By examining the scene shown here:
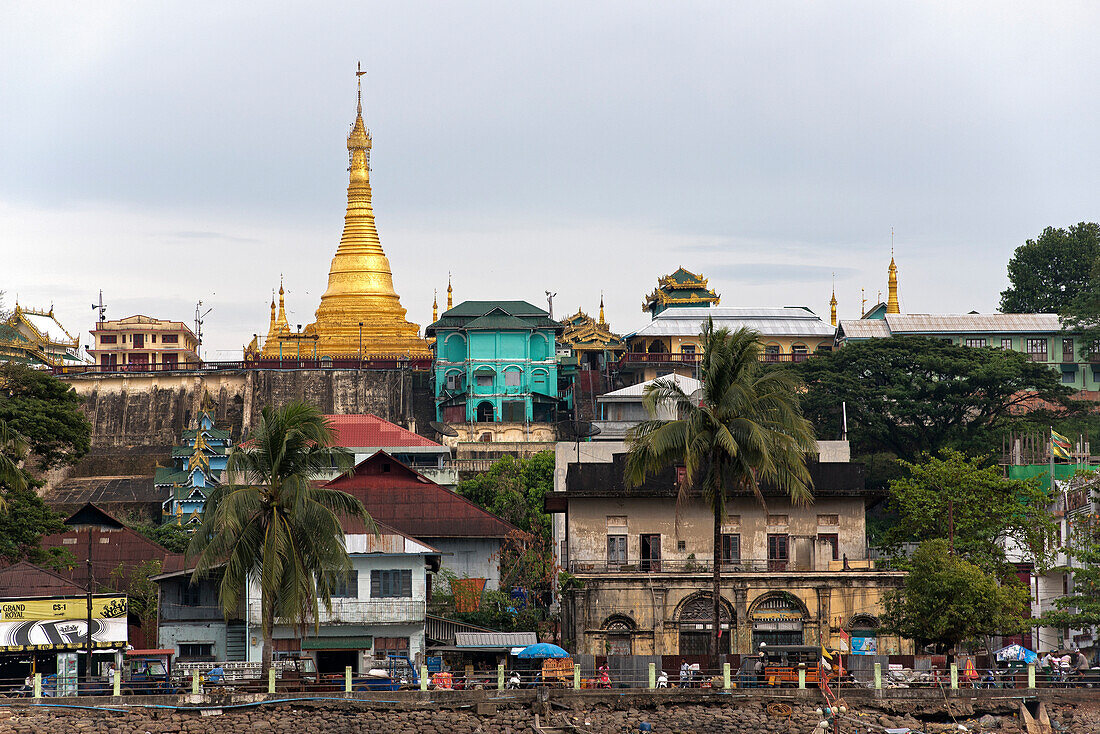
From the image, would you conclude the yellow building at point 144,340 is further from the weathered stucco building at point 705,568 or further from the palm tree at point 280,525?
the palm tree at point 280,525

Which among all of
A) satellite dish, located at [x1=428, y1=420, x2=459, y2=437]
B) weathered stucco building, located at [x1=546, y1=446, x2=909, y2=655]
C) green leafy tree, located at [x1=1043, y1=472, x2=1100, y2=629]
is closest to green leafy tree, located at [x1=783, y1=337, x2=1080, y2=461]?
satellite dish, located at [x1=428, y1=420, x2=459, y2=437]

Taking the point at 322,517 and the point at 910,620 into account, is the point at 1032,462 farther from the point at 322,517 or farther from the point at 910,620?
the point at 322,517

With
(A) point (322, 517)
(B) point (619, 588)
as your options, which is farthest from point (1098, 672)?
(A) point (322, 517)

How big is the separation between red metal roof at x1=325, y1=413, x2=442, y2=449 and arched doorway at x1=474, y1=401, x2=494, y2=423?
11.1 meters

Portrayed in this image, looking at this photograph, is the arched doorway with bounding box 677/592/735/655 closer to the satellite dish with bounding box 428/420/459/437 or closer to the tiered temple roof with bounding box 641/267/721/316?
the satellite dish with bounding box 428/420/459/437

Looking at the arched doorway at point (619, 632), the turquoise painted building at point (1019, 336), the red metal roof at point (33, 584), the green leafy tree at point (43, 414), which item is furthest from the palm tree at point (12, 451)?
the turquoise painted building at point (1019, 336)

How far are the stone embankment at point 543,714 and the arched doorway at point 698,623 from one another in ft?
36.0

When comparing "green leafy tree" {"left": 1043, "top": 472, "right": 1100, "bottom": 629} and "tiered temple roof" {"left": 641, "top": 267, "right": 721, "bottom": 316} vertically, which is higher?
"tiered temple roof" {"left": 641, "top": 267, "right": 721, "bottom": 316}

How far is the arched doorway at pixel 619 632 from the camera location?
60.1 m

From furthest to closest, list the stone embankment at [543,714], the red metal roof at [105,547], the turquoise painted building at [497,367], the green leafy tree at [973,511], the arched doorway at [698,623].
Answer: the turquoise painted building at [497,367], the red metal roof at [105,547], the green leafy tree at [973,511], the arched doorway at [698,623], the stone embankment at [543,714]

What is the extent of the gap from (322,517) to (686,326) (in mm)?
75151

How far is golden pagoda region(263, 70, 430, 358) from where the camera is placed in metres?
130

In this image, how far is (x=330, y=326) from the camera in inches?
5236

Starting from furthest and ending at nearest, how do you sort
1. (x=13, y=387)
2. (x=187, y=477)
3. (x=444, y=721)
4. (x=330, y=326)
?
(x=330, y=326), (x=187, y=477), (x=13, y=387), (x=444, y=721)
